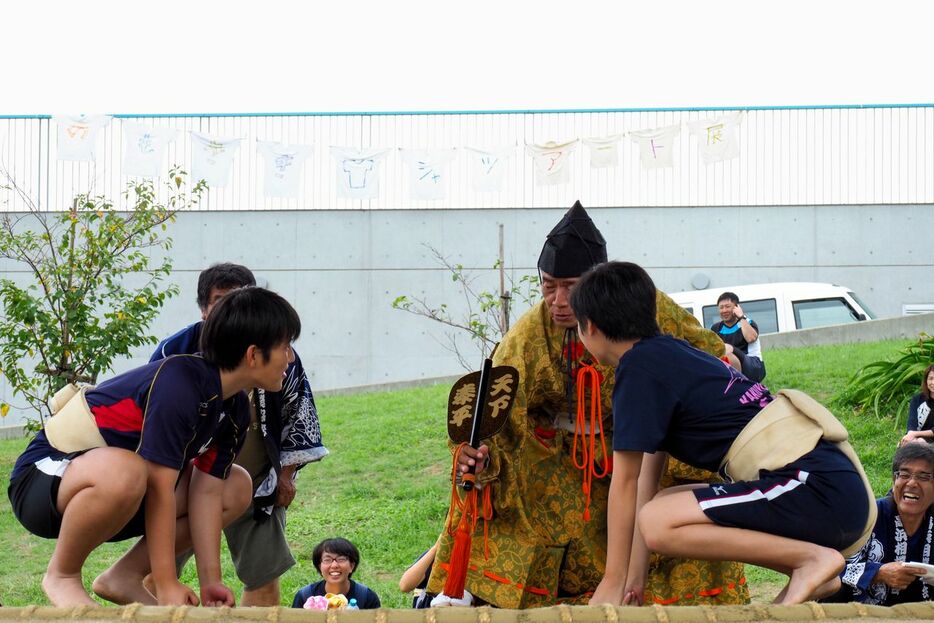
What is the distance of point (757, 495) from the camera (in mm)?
2639

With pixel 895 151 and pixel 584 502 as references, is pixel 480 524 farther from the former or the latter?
pixel 895 151

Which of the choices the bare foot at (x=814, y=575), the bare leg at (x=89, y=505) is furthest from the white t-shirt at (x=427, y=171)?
the bare foot at (x=814, y=575)

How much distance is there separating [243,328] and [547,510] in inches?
48.2

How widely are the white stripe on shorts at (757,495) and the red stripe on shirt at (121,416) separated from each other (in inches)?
60.0

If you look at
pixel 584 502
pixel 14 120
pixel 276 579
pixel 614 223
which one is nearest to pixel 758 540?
pixel 584 502

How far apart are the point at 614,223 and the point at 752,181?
2002 mm

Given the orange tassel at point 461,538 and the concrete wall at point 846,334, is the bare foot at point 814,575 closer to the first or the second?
the orange tassel at point 461,538

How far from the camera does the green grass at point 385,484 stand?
21.0 ft

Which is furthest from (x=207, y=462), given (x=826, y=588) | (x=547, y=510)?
(x=826, y=588)

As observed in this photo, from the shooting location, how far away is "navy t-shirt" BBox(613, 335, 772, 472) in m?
2.72

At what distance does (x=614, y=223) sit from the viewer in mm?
14789

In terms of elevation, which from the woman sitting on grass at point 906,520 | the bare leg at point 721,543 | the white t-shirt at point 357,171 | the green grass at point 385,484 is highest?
the white t-shirt at point 357,171

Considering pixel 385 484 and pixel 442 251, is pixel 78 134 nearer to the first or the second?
pixel 442 251

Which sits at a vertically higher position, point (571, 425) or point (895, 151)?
point (895, 151)
